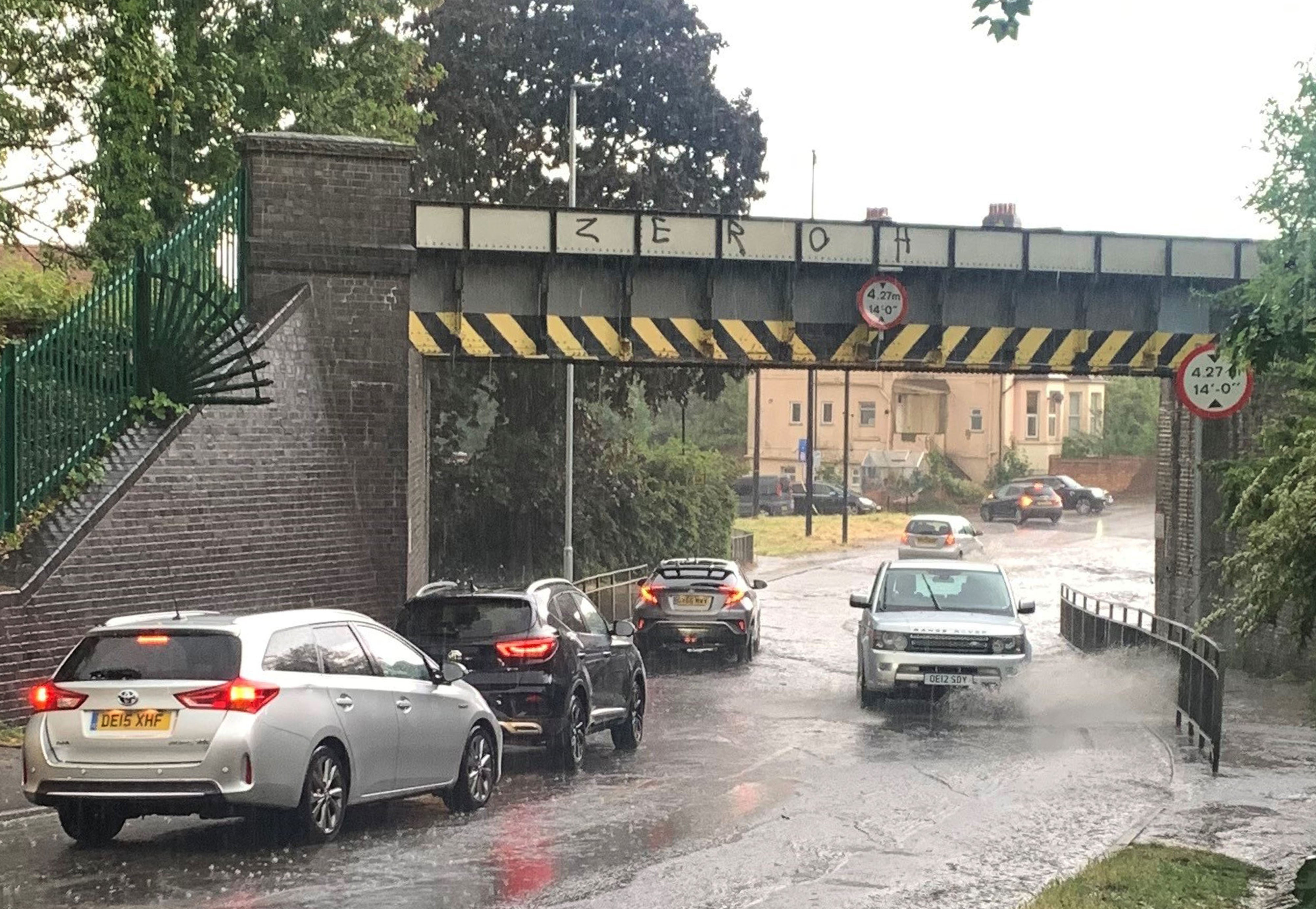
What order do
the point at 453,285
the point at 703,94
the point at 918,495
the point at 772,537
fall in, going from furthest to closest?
the point at 918,495, the point at 772,537, the point at 703,94, the point at 453,285

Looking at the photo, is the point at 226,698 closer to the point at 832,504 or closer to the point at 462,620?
the point at 462,620

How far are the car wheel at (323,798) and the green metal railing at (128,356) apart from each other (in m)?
6.29

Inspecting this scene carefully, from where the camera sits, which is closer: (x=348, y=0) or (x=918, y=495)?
(x=348, y=0)

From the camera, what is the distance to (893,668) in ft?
67.5

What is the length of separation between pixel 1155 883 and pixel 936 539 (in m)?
43.6

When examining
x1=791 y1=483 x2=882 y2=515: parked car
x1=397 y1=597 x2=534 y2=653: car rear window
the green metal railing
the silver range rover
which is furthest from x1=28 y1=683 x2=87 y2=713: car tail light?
x1=791 y1=483 x2=882 y2=515: parked car

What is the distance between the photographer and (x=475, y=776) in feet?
44.0

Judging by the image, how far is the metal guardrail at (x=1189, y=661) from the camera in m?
16.6

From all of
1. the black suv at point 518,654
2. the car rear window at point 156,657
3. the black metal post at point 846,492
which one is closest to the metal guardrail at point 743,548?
the black metal post at point 846,492

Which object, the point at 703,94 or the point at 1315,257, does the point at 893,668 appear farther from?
the point at 703,94

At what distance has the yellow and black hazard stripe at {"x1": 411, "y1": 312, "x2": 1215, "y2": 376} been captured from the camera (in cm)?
2383

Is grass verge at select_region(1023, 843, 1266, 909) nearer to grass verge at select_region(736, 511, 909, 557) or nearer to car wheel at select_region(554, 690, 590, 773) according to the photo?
car wheel at select_region(554, 690, 590, 773)

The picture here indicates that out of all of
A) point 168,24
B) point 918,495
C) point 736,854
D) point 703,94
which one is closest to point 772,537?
point 918,495

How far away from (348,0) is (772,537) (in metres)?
42.2
